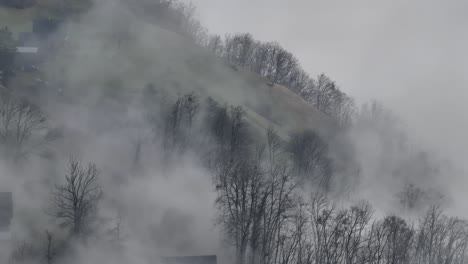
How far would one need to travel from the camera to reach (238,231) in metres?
84.8

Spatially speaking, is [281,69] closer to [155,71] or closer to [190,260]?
[155,71]

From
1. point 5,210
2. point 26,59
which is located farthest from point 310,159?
point 5,210

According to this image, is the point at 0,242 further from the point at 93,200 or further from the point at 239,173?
the point at 239,173

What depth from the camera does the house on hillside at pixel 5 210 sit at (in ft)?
246

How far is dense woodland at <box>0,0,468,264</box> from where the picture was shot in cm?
8156

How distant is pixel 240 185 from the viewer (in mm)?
90562

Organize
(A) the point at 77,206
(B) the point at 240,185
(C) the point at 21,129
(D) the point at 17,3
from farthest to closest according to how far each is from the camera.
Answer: (D) the point at 17,3
(C) the point at 21,129
(B) the point at 240,185
(A) the point at 77,206

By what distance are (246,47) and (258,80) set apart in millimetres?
21710

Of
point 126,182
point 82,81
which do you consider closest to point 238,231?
point 126,182

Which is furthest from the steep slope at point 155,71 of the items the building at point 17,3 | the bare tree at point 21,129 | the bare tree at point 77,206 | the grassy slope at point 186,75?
the bare tree at point 77,206

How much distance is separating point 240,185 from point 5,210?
2933 centimetres

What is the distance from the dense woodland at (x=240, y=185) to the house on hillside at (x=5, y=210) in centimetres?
305

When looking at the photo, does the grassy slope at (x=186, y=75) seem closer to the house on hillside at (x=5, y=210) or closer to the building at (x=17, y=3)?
the building at (x=17, y=3)

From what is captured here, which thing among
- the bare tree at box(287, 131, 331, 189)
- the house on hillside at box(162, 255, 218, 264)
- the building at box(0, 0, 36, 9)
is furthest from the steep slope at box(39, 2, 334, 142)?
the house on hillside at box(162, 255, 218, 264)
